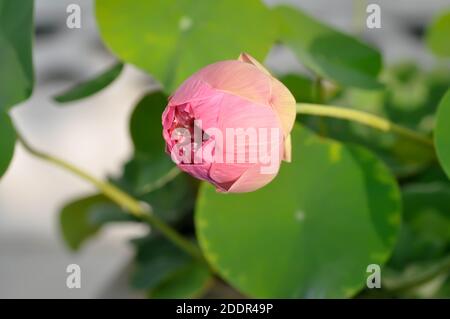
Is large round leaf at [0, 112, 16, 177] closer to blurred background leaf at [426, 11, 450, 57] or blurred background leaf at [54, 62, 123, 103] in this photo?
blurred background leaf at [54, 62, 123, 103]

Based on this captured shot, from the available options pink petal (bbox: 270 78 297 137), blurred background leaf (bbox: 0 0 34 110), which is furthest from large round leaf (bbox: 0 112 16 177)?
pink petal (bbox: 270 78 297 137)

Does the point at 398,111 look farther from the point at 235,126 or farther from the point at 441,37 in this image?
the point at 235,126

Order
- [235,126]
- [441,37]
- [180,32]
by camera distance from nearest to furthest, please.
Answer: [235,126] < [180,32] < [441,37]

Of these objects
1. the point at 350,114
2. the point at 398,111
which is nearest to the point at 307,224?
the point at 350,114

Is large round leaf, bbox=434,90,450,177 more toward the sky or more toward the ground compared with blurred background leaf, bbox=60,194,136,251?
more toward the sky
